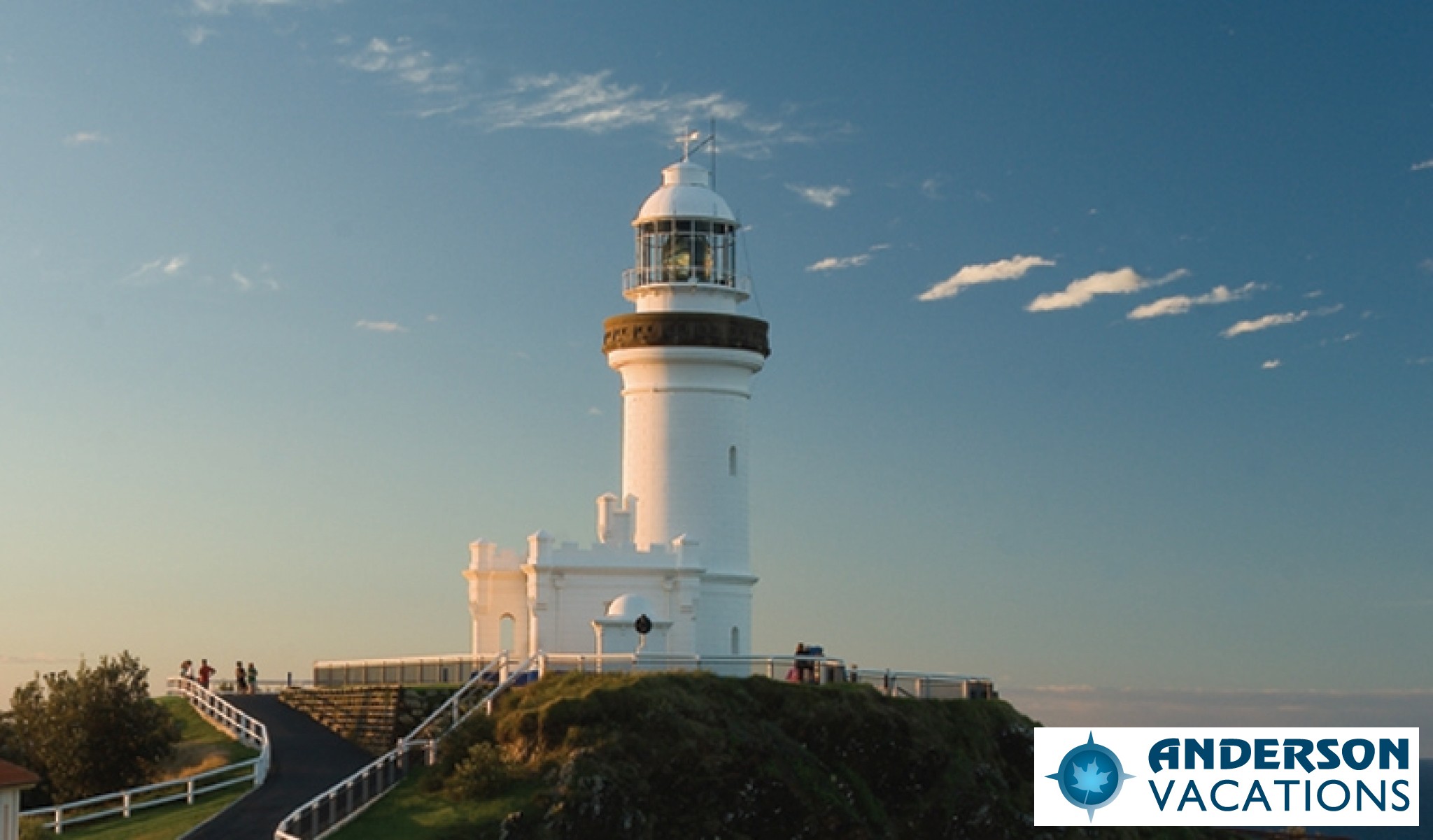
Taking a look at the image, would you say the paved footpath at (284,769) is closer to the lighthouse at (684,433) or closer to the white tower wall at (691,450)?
the lighthouse at (684,433)

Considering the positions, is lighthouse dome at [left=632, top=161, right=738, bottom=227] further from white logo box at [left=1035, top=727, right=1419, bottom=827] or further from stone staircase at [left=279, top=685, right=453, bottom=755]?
white logo box at [left=1035, top=727, right=1419, bottom=827]

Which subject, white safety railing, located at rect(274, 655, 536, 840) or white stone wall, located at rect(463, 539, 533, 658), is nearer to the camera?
white safety railing, located at rect(274, 655, 536, 840)

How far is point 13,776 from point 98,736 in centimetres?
1224

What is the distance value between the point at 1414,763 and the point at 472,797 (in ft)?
61.2

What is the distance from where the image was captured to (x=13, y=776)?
40.6 meters

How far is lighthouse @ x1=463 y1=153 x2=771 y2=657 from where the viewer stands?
195 ft

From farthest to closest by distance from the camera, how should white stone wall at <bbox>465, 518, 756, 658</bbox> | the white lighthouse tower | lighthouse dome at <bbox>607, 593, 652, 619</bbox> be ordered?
the white lighthouse tower → white stone wall at <bbox>465, 518, 756, 658</bbox> → lighthouse dome at <bbox>607, 593, 652, 619</bbox>

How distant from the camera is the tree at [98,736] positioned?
5256cm

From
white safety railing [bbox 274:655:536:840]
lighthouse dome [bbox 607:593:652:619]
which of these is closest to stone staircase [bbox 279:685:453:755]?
white safety railing [bbox 274:655:536:840]

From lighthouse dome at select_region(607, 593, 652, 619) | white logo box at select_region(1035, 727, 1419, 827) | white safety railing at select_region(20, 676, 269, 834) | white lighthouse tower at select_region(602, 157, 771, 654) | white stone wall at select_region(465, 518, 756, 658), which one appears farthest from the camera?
white lighthouse tower at select_region(602, 157, 771, 654)

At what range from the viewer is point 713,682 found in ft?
156

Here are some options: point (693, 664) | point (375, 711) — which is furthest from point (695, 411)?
point (375, 711)

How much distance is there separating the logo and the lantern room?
22970mm

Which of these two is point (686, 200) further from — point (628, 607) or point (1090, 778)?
point (1090, 778)
